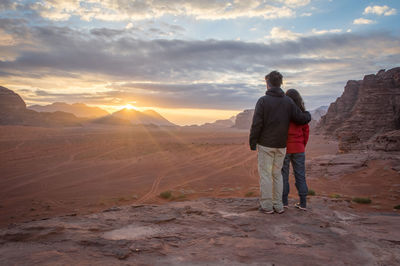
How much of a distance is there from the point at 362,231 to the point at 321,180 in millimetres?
6076

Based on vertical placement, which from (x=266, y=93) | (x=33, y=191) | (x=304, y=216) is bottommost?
(x=33, y=191)

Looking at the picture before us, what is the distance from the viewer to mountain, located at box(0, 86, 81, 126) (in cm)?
5697

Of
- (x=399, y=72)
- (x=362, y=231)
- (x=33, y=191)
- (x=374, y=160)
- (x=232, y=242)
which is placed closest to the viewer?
(x=232, y=242)

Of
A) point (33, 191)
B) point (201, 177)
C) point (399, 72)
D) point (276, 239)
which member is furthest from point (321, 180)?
point (399, 72)

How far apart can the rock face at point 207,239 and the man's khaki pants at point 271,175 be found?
21 cm

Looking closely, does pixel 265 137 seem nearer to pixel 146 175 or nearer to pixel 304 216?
pixel 304 216

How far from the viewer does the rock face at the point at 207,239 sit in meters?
2.31

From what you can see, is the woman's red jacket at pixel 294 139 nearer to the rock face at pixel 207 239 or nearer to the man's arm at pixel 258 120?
the man's arm at pixel 258 120

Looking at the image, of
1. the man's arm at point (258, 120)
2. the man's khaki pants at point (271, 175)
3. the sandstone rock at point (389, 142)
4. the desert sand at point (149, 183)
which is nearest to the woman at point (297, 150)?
the man's khaki pants at point (271, 175)

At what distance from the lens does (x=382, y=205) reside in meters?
5.80

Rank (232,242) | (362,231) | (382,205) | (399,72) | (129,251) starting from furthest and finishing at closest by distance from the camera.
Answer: (399,72) → (382,205) → (362,231) → (232,242) → (129,251)

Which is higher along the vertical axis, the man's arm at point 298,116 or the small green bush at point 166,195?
the man's arm at point 298,116

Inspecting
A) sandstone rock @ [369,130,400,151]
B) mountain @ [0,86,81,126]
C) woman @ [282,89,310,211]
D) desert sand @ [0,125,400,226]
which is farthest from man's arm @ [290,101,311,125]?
mountain @ [0,86,81,126]

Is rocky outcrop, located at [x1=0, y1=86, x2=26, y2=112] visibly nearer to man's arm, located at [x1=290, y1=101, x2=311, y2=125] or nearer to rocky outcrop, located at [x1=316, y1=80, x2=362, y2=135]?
rocky outcrop, located at [x1=316, y1=80, x2=362, y2=135]
